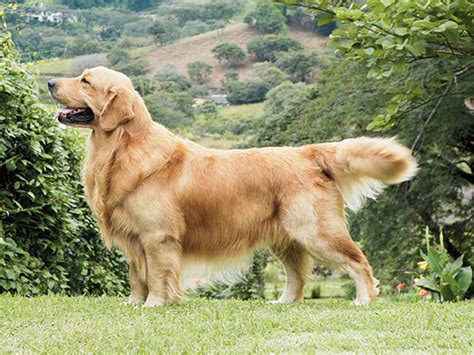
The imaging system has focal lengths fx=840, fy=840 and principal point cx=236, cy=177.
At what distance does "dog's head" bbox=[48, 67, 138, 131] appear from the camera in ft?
22.8

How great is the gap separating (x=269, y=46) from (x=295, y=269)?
308 feet

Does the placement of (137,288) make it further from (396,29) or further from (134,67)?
(134,67)

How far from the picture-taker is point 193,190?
700cm

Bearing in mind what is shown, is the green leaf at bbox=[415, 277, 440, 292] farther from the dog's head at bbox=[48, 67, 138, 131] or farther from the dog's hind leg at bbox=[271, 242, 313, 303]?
the dog's head at bbox=[48, 67, 138, 131]

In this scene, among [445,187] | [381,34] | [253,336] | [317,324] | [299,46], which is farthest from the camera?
[299,46]

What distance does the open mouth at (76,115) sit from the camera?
22.9 feet

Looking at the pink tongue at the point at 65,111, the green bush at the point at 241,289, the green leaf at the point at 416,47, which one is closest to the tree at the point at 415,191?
the green bush at the point at 241,289

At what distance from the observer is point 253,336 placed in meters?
5.29

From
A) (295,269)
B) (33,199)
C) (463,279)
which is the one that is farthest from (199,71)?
(295,269)

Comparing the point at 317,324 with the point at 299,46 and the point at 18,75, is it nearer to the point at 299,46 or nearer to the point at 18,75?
the point at 18,75

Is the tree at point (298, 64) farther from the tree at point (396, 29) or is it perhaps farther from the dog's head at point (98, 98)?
the dog's head at point (98, 98)

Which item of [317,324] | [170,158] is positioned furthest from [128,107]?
[317,324]

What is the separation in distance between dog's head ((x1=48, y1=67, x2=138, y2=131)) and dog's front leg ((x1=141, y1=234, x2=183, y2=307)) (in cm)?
103

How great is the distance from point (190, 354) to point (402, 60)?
4.34 m
